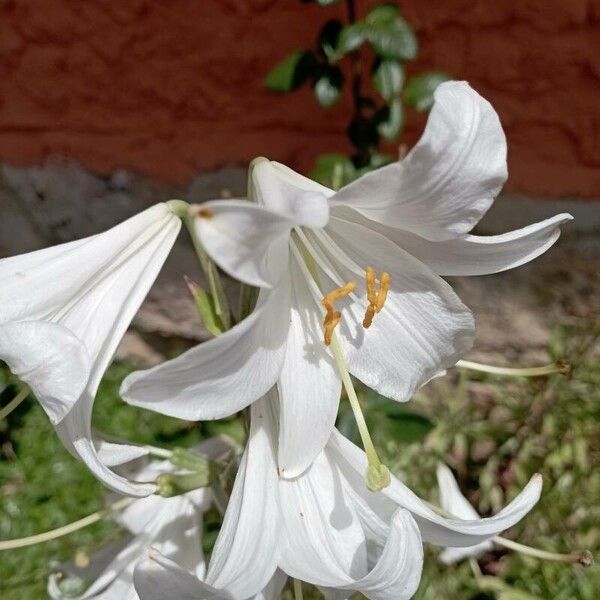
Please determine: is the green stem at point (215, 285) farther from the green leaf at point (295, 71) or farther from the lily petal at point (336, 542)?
the green leaf at point (295, 71)

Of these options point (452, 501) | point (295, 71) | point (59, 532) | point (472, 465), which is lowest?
point (472, 465)

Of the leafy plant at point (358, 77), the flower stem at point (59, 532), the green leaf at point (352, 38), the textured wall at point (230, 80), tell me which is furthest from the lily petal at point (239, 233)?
the textured wall at point (230, 80)

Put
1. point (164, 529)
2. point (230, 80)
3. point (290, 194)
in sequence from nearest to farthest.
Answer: point (290, 194) < point (164, 529) < point (230, 80)

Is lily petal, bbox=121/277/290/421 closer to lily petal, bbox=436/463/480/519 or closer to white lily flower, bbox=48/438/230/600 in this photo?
white lily flower, bbox=48/438/230/600

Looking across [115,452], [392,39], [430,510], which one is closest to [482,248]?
[430,510]

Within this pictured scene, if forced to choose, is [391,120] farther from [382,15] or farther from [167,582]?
[167,582]
